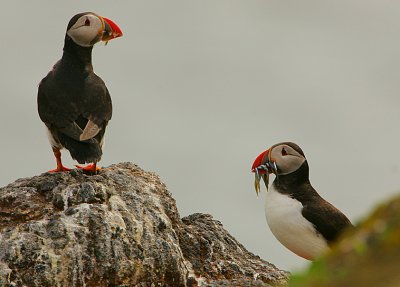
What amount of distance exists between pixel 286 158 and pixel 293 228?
3.75 ft

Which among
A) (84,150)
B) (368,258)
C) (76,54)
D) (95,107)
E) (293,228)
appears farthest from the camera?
(76,54)

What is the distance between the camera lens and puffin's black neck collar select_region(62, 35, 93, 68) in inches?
468

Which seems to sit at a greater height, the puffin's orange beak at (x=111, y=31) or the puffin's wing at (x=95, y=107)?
the puffin's orange beak at (x=111, y=31)

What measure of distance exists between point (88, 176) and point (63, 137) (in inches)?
30.2

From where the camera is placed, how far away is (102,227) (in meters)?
9.47

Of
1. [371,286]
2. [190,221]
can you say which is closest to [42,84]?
[190,221]

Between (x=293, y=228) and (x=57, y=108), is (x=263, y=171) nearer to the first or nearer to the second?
(x=293, y=228)

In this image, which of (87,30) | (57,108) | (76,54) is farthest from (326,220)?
(87,30)

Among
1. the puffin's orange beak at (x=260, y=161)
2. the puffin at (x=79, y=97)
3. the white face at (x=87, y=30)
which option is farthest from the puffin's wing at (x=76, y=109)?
the puffin's orange beak at (x=260, y=161)

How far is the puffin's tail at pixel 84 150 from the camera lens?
10.4 m

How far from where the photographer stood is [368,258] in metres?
4.13

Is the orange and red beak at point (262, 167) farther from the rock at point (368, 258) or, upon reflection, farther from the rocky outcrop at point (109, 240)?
the rock at point (368, 258)

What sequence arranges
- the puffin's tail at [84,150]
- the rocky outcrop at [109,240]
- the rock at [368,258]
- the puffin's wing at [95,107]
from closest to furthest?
the rock at [368,258] < the rocky outcrop at [109,240] < the puffin's tail at [84,150] < the puffin's wing at [95,107]

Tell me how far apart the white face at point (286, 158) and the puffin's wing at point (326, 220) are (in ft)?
2.31
